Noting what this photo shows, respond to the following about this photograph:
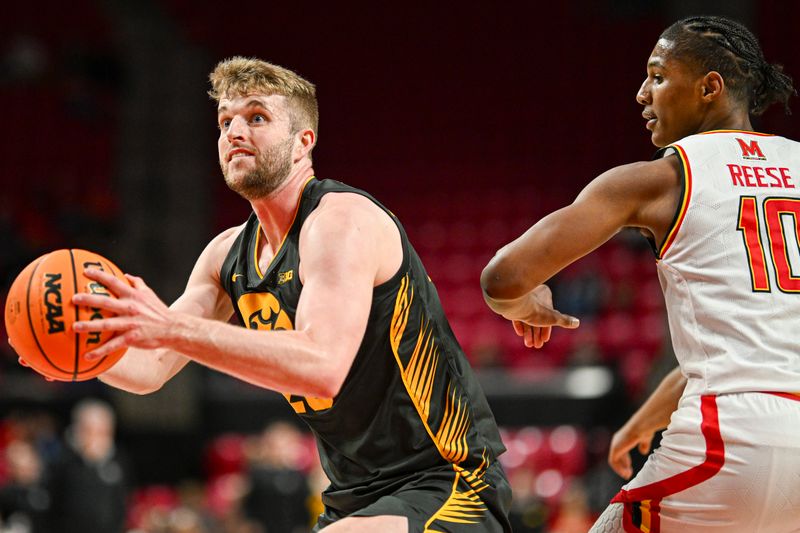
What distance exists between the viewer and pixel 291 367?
2902 millimetres

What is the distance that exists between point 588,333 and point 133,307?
1105 cm

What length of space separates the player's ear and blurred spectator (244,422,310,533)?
809cm

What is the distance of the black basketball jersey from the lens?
353 centimetres

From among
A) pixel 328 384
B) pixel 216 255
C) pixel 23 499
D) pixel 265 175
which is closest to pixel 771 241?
pixel 328 384

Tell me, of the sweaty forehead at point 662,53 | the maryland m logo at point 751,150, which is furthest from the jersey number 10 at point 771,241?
the sweaty forehead at point 662,53

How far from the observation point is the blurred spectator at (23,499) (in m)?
9.85

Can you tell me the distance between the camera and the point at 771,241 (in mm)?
3172

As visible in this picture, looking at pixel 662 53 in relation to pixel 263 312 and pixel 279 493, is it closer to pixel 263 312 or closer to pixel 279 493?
pixel 263 312

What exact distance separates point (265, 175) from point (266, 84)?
0.31 meters

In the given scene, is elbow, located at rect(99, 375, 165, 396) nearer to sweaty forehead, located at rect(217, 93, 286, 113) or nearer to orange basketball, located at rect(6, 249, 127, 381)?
orange basketball, located at rect(6, 249, 127, 381)

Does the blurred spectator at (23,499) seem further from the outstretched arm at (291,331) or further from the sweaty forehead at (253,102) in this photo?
the outstretched arm at (291,331)

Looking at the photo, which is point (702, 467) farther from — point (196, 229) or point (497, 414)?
point (196, 229)

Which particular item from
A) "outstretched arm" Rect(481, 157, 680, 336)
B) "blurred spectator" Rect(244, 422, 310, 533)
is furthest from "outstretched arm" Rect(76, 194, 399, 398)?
"blurred spectator" Rect(244, 422, 310, 533)

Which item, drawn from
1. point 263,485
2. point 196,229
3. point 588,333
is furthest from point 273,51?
point 263,485
